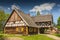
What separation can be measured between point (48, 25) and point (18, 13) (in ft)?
61.8

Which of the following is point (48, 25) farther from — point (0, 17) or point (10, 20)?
point (0, 17)

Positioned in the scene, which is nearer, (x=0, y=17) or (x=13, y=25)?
(x=13, y=25)

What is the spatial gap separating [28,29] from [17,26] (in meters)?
3.25

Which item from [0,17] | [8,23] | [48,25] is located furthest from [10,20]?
[0,17]

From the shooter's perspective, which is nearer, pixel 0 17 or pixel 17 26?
pixel 17 26

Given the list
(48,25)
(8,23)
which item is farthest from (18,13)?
(48,25)

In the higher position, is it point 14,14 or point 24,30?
point 14,14

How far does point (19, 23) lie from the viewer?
4447 centimetres

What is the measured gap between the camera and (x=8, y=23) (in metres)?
46.2

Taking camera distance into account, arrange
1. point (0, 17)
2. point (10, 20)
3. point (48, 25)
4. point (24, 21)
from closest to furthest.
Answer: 1. point (24, 21)
2. point (10, 20)
3. point (48, 25)
4. point (0, 17)

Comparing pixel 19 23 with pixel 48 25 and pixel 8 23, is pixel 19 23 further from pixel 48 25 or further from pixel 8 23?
pixel 48 25

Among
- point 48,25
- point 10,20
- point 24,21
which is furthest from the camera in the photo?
point 48,25

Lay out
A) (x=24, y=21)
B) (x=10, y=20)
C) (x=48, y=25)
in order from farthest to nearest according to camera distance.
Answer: (x=48, y=25) < (x=10, y=20) < (x=24, y=21)

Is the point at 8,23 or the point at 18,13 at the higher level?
the point at 18,13
